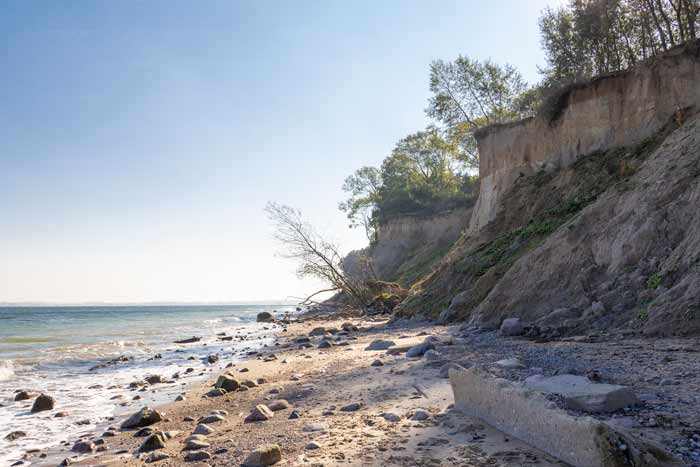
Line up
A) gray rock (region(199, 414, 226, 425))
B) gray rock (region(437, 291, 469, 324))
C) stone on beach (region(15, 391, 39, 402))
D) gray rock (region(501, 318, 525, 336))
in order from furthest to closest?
gray rock (region(437, 291, 469, 324)) → gray rock (region(501, 318, 525, 336)) → stone on beach (region(15, 391, 39, 402)) → gray rock (region(199, 414, 226, 425))

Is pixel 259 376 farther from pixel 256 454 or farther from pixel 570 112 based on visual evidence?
pixel 570 112

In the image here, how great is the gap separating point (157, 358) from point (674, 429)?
13326 mm

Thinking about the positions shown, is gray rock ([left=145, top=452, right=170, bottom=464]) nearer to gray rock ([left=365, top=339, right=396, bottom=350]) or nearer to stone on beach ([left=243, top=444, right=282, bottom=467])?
stone on beach ([left=243, top=444, right=282, bottom=467])

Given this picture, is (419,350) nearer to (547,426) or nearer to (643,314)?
(643,314)

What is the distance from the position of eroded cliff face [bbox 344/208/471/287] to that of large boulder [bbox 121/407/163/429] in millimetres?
25693

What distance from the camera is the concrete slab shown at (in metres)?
2.66

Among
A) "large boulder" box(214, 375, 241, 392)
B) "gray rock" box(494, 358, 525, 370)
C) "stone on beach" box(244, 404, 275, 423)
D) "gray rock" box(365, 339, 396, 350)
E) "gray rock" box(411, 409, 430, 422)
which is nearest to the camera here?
"gray rock" box(411, 409, 430, 422)

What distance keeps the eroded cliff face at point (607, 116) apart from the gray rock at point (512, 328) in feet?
28.0

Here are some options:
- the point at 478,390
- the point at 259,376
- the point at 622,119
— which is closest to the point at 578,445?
the point at 478,390

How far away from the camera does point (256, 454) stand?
382 cm

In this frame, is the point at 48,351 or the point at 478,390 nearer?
the point at 478,390

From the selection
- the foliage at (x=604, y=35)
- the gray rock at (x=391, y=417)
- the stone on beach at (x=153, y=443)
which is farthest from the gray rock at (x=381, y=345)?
the foliage at (x=604, y=35)

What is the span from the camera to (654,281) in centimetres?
809

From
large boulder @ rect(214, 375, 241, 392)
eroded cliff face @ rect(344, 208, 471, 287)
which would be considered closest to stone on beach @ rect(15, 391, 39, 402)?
large boulder @ rect(214, 375, 241, 392)
